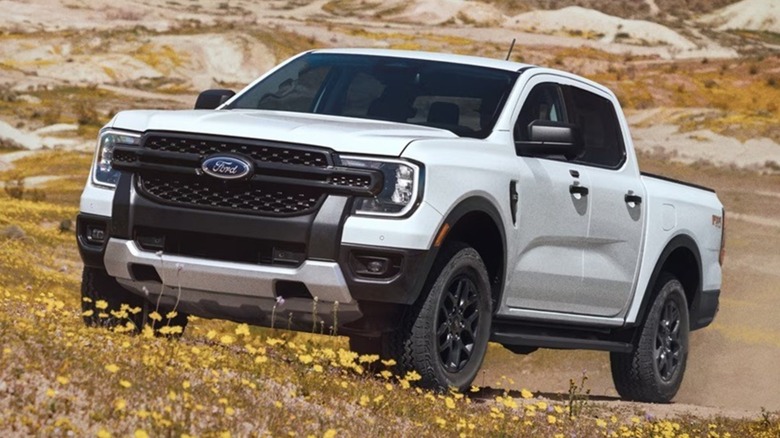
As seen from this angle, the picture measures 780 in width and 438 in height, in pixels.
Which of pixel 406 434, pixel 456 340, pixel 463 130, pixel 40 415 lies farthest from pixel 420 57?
pixel 40 415

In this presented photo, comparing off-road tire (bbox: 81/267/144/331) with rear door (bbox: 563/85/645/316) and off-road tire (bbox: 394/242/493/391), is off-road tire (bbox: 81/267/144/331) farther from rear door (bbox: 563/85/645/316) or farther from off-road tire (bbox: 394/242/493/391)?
rear door (bbox: 563/85/645/316)

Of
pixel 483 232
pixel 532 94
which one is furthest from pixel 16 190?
pixel 483 232

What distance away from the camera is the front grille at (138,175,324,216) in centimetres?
759

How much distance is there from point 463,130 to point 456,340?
126 cm

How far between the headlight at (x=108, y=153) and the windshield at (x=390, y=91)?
1404mm

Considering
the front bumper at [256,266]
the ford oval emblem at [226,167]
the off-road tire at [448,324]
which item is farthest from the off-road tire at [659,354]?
the ford oval emblem at [226,167]

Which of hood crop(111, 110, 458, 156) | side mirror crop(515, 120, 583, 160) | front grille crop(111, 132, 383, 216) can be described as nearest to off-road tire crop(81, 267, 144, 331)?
front grille crop(111, 132, 383, 216)

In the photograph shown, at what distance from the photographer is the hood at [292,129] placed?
7641mm

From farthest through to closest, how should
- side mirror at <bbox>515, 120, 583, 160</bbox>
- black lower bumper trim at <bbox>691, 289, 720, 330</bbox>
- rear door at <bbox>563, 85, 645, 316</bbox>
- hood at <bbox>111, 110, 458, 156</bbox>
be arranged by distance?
black lower bumper trim at <bbox>691, 289, 720, 330</bbox> < rear door at <bbox>563, 85, 645, 316</bbox> < side mirror at <bbox>515, 120, 583, 160</bbox> < hood at <bbox>111, 110, 458, 156</bbox>

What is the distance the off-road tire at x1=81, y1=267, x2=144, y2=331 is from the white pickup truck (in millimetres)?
12

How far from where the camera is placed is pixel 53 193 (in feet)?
108

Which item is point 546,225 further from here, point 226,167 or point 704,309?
point 704,309

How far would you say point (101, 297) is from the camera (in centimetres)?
838

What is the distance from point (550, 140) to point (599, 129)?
1.85 metres
